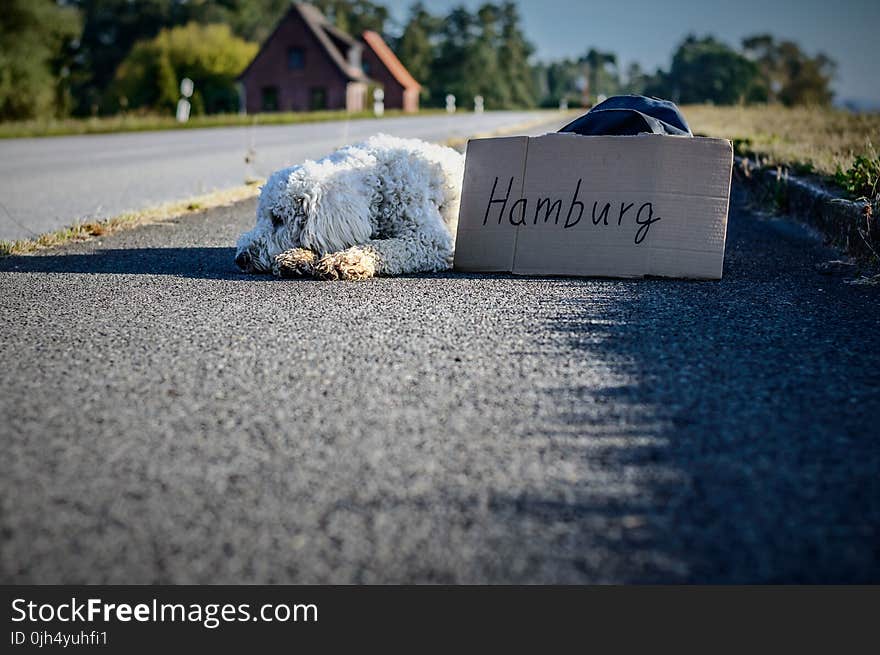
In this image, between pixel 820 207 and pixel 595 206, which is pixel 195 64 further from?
pixel 595 206

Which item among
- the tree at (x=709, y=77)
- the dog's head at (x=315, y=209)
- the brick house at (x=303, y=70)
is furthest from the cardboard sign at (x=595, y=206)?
the tree at (x=709, y=77)

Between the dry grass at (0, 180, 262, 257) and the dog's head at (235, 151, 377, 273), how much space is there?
2.44 meters

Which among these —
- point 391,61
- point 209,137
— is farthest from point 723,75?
point 209,137

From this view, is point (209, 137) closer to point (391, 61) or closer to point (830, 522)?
point (830, 522)

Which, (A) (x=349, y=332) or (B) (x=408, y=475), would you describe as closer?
(B) (x=408, y=475)

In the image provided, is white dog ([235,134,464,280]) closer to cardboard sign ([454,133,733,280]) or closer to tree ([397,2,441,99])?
cardboard sign ([454,133,733,280])

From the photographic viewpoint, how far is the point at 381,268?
5.87 m

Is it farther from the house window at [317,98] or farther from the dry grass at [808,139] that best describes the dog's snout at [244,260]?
the house window at [317,98]

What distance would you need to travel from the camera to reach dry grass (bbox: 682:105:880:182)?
923 centimetres

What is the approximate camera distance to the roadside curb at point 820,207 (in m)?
6.24

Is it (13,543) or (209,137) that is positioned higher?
(209,137)

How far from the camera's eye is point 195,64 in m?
61.1
